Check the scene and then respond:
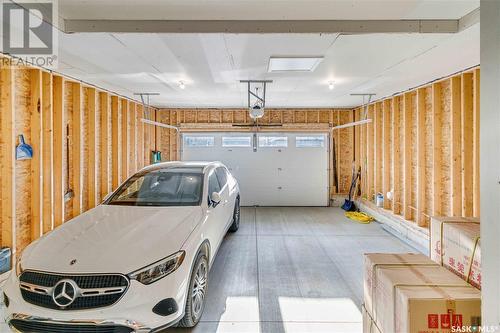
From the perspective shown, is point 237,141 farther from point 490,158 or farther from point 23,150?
point 490,158

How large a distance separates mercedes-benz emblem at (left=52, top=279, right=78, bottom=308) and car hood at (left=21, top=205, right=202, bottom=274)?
89mm

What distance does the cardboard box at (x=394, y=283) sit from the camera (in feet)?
5.47

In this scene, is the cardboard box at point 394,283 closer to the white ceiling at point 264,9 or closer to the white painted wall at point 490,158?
the white painted wall at point 490,158

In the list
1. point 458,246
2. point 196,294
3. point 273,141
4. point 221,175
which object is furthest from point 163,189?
point 273,141

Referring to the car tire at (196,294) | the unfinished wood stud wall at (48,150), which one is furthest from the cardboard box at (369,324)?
the unfinished wood stud wall at (48,150)

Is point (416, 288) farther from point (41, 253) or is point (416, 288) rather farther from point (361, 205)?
point (361, 205)

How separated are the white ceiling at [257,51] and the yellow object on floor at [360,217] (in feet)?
9.56

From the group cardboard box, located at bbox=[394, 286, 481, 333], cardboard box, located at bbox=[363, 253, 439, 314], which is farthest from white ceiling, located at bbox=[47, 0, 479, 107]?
cardboard box, located at bbox=[394, 286, 481, 333]

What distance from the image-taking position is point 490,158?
4.00ft

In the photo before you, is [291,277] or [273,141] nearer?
[291,277]

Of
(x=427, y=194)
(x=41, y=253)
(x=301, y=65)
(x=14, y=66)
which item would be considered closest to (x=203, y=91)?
(x=301, y=65)

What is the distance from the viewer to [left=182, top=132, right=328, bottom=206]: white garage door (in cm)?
831

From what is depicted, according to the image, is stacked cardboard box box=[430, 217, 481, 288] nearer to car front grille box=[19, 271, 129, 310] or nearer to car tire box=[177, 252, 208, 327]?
car tire box=[177, 252, 208, 327]

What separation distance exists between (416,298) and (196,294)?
1.87m
